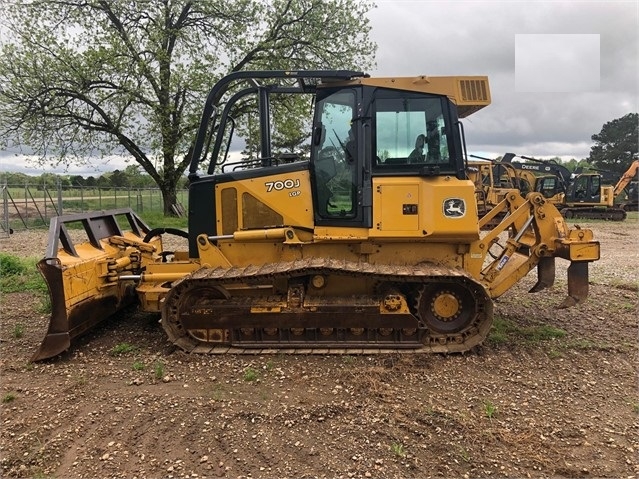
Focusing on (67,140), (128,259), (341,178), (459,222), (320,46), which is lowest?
(128,259)

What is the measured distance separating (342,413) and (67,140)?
67.7 ft

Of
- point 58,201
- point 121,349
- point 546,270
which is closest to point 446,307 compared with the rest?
point 546,270

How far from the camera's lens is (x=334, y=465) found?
3148 mm

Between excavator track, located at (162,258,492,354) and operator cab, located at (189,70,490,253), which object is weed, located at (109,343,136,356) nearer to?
excavator track, located at (162,258,492,354)

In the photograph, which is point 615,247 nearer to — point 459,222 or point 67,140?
point 459,222

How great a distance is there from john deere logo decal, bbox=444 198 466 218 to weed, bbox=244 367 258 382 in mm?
2551

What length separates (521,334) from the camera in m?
5.57

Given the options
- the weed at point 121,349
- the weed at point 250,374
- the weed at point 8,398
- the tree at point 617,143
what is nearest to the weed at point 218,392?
the weed at point 250,374

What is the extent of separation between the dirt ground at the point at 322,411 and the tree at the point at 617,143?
51756 millimetres

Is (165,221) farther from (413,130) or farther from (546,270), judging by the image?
(546,270)

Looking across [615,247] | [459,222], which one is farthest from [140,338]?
[615,247]

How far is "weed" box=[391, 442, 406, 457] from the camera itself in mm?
3242

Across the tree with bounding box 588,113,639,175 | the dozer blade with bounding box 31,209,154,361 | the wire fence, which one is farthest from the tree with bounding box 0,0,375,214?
the tree with bounding box 588,113,639,175

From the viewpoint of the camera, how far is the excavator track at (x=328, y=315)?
5008 millimetres
